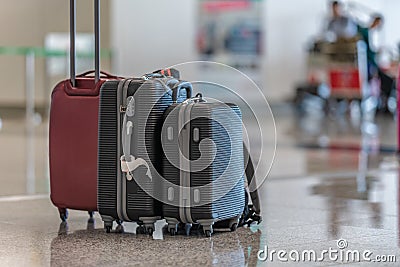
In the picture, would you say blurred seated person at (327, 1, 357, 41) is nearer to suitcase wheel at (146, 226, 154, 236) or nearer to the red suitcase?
the red suitcase

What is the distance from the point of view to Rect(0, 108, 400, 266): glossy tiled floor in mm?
3123

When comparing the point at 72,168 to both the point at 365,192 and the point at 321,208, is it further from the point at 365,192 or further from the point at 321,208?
the point at 365,192

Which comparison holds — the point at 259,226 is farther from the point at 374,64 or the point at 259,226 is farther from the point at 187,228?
the point at 374,64

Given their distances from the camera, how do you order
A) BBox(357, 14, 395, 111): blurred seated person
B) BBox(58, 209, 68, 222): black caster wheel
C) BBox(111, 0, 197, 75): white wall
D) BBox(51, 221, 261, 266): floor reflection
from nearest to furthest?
1. BBox(51, 221, 261, 266): floor reflection
2. BBox(58, 209, 68, 222): black caster wheel
3. BBox(357, 14, 395, 111): blurred seated person
4. BBox(111, 0, 197, 75): white wall

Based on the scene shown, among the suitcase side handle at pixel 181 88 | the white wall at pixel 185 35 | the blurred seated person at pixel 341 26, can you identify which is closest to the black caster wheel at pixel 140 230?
the suitcase side handle at pixel 181 88

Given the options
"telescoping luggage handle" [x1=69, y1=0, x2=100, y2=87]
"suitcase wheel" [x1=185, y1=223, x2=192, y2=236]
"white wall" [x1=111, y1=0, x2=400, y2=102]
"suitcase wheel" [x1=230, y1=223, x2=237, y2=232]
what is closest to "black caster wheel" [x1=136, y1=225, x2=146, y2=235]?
"suitcase wheel" [x1=185, y1=223, x2=192, y2=236]

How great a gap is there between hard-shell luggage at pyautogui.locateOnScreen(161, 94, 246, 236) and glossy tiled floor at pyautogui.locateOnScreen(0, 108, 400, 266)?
10cm

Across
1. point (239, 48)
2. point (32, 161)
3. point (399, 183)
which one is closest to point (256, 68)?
point (239, 48)

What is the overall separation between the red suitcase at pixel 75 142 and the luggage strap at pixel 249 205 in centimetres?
59

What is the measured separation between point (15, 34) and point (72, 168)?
949 centimetres

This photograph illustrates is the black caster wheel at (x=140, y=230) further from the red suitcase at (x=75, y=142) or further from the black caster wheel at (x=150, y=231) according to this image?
the red suitcase at (x=75, y=142)

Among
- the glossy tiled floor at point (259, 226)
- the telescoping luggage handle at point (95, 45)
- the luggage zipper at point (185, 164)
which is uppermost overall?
the telescoping luggage handle at point (95, 45)

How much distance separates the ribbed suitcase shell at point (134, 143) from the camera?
3.46 metres

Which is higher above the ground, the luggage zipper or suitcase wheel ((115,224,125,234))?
the luggage zipper
